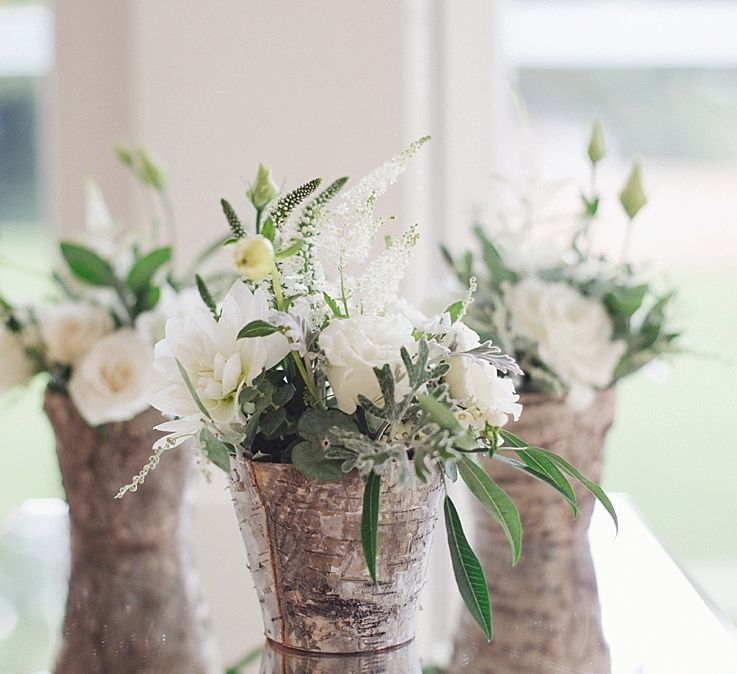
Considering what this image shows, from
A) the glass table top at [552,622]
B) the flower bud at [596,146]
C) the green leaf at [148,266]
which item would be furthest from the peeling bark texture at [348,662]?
the flower bud at [596,146]

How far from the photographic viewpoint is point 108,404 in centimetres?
101

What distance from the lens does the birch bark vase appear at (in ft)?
3.17

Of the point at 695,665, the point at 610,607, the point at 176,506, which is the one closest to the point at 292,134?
the point at 176,506

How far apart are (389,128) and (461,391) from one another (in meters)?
1.13

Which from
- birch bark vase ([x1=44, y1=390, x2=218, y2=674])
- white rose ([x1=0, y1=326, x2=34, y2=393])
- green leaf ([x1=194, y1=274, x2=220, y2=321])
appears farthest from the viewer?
white rose ([x1=0, y1=326, x2=34, y2=393])

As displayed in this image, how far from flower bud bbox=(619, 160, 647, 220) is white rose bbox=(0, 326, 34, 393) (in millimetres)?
615

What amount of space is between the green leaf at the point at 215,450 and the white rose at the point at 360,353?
0.08 metres

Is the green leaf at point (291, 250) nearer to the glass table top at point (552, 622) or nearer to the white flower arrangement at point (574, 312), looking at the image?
the glass table top at point (552, 622)

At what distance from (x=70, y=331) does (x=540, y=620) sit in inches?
20.7

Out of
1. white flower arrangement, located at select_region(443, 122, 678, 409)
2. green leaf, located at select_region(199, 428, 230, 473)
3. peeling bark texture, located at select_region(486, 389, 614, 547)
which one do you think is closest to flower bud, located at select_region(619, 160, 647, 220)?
white flower arrangement, located at select_region(443, 122, 678, 409)

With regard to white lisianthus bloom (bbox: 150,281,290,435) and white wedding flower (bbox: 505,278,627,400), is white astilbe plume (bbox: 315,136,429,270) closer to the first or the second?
white lisianthus bloom (bbox: 150,281,290,435)

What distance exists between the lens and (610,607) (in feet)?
3.06

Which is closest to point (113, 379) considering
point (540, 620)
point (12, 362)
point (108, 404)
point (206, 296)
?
point (108, 404)

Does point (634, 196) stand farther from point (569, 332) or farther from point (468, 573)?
point (468, 573)
